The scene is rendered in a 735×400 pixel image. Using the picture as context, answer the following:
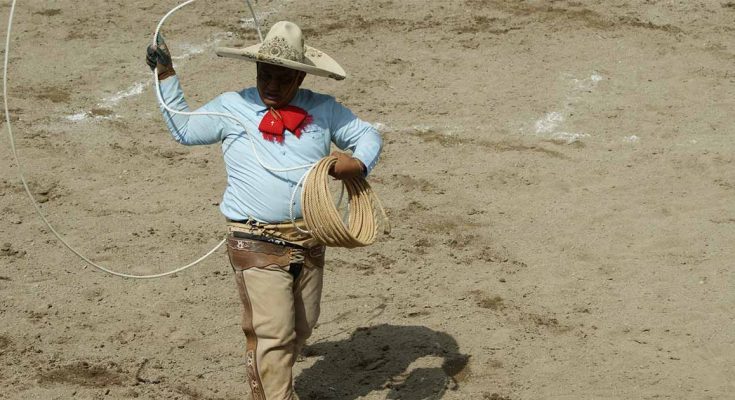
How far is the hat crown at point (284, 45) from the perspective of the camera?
5719mm

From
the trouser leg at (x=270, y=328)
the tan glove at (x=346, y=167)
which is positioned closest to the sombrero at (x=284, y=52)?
the tan glove at (x=346, y=167)

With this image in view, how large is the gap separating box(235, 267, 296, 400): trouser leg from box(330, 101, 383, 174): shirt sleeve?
74cm

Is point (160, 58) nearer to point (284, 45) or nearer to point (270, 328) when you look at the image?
point (284, 45)

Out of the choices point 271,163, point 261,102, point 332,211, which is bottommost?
point 332,211

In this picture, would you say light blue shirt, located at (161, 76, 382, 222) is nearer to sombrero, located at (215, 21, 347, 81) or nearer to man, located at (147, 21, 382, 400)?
man, located at (147, 21, 382, 400)

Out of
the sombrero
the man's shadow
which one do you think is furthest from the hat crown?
the man's shadow

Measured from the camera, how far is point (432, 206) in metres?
9.11

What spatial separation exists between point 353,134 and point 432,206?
314 centimetres

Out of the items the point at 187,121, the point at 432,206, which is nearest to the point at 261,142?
the point at 187,121

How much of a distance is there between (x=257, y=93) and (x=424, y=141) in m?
4.23

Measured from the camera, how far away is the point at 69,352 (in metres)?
7.16

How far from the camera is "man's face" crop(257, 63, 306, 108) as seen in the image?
585 centimetres

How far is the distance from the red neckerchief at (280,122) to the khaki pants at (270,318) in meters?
0.47

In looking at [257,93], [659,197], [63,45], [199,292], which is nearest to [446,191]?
[659,197]
